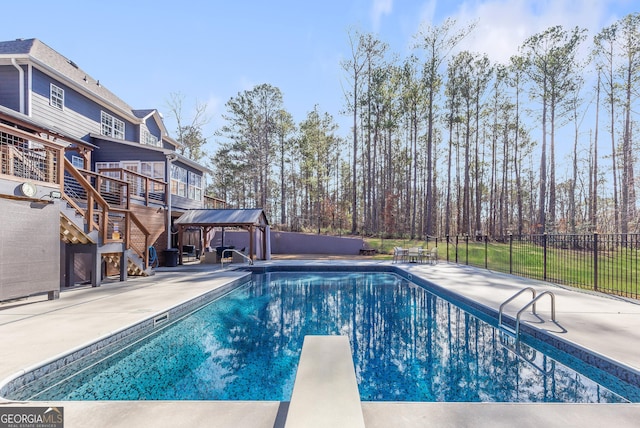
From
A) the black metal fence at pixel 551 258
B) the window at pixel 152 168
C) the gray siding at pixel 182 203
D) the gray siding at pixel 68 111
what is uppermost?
the gray siding at pixel 68 111

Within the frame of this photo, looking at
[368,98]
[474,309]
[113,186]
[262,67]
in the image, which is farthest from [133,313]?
[368,98]

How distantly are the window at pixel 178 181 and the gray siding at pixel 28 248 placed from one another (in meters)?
9.13

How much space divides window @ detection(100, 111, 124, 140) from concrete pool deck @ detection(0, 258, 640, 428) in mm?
9294

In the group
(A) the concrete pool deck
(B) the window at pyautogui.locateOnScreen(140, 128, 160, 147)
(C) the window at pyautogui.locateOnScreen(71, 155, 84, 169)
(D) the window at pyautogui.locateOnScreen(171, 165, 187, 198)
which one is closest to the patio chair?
(A) the concrete pool deck

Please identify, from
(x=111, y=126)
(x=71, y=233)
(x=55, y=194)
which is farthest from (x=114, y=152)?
(x=55, y=194)

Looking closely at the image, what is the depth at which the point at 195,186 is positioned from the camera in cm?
1780

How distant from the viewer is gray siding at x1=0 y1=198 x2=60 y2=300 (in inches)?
214

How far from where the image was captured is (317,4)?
11.3 metres

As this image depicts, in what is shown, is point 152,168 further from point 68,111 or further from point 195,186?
point 195,186

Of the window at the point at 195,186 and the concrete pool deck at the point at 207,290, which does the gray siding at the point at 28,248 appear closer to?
the concrete pool deck at the point at 207,290

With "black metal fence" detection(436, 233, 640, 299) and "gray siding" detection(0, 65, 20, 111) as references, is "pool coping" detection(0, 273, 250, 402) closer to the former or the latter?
"black metal fence" detection(436, 233, 640, 299)

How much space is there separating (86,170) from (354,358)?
1034 cm

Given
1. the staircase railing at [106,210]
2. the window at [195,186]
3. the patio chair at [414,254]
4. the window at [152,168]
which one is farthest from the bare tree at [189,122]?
the patio chair at [414,254]

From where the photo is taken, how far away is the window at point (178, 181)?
15.4 metres
